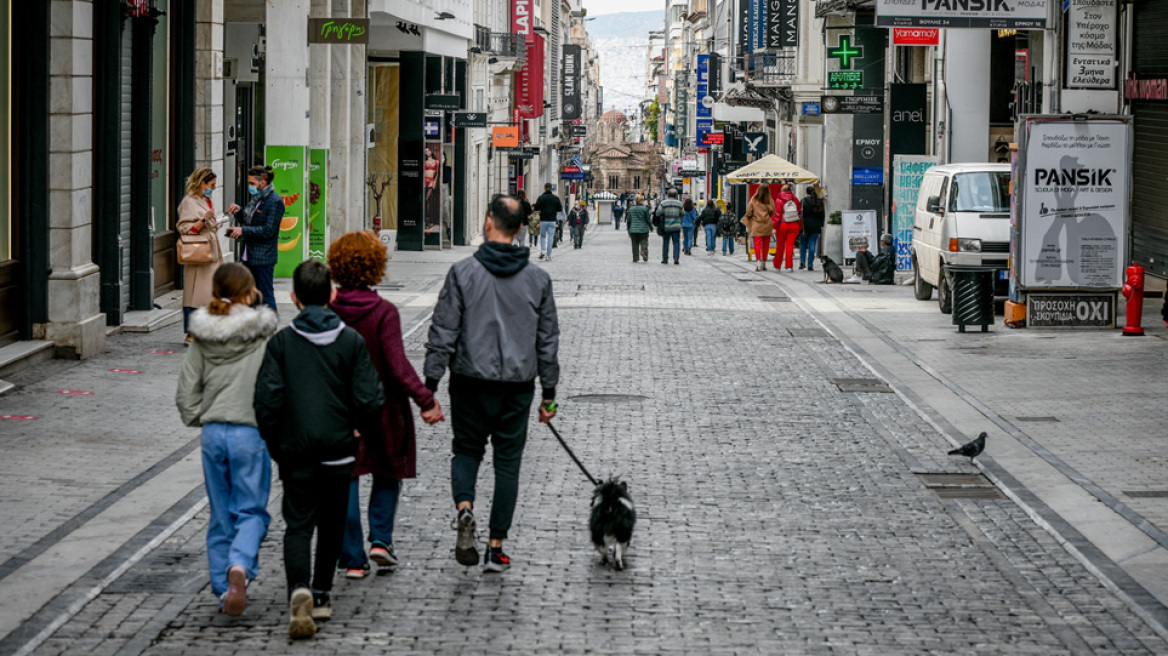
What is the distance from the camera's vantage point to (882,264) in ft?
95.5

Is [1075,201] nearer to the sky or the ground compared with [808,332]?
nearer to the sky

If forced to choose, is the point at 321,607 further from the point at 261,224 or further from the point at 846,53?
the point at 846,53

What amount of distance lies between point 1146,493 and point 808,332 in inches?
391

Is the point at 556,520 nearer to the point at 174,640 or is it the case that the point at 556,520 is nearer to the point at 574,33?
the point at 174,640

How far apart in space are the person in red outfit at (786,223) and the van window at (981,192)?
1056 centimetres

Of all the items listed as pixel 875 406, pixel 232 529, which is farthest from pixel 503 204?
pixel 875 406

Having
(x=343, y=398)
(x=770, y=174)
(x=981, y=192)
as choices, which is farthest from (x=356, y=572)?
(x=770, y=174)

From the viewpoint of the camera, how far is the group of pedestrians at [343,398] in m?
7.05

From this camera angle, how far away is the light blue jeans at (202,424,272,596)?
23.6 feet

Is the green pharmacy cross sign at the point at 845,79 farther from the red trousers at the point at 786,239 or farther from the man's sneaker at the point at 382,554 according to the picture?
the man's sneaker at the point at 382,554

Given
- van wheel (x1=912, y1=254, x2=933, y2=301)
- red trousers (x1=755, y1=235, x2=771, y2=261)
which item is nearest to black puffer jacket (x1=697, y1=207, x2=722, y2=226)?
red trousers (x1=755, y1=235, x2=771, y2=261)

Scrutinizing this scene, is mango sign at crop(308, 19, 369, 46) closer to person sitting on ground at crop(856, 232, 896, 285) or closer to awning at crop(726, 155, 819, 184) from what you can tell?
person sitting on ground at crop(856, 232, 896, 285)

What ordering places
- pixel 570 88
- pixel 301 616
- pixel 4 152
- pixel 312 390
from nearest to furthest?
pixel 301 616 → pixel 312 390 → pixel 4 152 → pixel 570 88

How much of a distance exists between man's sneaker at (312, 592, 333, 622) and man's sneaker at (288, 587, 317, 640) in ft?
0.72
